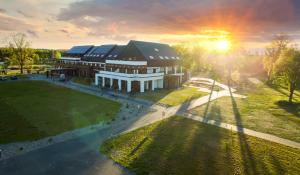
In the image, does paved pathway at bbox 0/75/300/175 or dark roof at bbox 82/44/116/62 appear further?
dark roof at bbox 82/44/116/62

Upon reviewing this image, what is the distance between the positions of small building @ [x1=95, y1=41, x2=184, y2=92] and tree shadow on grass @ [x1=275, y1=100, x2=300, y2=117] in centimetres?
2094

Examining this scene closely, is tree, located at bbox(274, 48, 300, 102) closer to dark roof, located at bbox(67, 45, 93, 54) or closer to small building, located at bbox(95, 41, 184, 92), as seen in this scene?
small building, located at bbox(95, 41, 184, 92)

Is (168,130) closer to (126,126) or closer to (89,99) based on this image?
(126,126)

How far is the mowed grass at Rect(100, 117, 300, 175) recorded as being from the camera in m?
14.7

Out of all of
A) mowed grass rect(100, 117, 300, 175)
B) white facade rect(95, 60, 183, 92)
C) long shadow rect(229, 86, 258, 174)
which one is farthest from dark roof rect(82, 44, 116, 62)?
long shadow rect(229, 86, 258, 174)

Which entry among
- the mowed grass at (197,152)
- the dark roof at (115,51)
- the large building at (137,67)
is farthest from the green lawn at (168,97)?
the dark roof at (115,51)

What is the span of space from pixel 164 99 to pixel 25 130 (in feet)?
68.8

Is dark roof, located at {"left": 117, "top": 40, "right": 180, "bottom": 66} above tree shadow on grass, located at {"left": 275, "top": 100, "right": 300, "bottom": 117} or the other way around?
above

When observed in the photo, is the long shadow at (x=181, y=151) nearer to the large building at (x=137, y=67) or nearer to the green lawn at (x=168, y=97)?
the green lawn at (x=168, y=97)

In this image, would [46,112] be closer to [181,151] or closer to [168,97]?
[181,151]

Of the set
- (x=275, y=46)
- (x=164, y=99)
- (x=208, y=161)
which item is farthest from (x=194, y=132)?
(x=275, y=46)

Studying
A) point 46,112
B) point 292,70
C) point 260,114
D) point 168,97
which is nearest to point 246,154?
point 260,114

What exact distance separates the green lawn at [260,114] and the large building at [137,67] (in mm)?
13816

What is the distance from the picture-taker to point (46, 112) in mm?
26156
